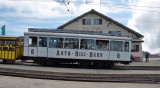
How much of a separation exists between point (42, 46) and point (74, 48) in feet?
9.12

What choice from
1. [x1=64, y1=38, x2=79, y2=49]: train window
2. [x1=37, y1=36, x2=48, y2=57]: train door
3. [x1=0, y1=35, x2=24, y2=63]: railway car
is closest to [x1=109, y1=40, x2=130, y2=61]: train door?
[x1=64, y1=38, x2=79, y2=49]: train window

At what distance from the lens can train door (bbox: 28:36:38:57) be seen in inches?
887

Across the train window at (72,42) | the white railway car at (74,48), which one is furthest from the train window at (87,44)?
the train window at (72,42)

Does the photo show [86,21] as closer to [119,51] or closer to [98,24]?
[98,24]

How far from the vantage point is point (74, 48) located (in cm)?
2272

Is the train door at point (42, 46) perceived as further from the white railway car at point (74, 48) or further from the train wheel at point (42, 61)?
the train wheel at point (42, 61)

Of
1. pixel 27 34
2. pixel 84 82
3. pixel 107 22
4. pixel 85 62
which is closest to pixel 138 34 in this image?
pixel 107 22

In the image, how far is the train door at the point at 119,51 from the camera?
75.4 ft

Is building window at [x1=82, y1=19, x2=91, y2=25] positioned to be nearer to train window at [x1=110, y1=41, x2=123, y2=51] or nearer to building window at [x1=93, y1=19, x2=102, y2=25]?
building window at [x1=93, y1=19, x2=102, y2=25]

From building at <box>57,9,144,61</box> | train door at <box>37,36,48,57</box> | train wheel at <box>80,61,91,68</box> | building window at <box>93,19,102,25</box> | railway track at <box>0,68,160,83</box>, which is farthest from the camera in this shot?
building window at <box>93,19,102,25</box>

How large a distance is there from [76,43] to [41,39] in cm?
306

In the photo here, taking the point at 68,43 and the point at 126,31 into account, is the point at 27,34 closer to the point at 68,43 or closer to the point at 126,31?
the point at 68,43

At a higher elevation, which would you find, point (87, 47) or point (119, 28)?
point (119, 28)

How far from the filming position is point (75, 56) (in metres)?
22.7
